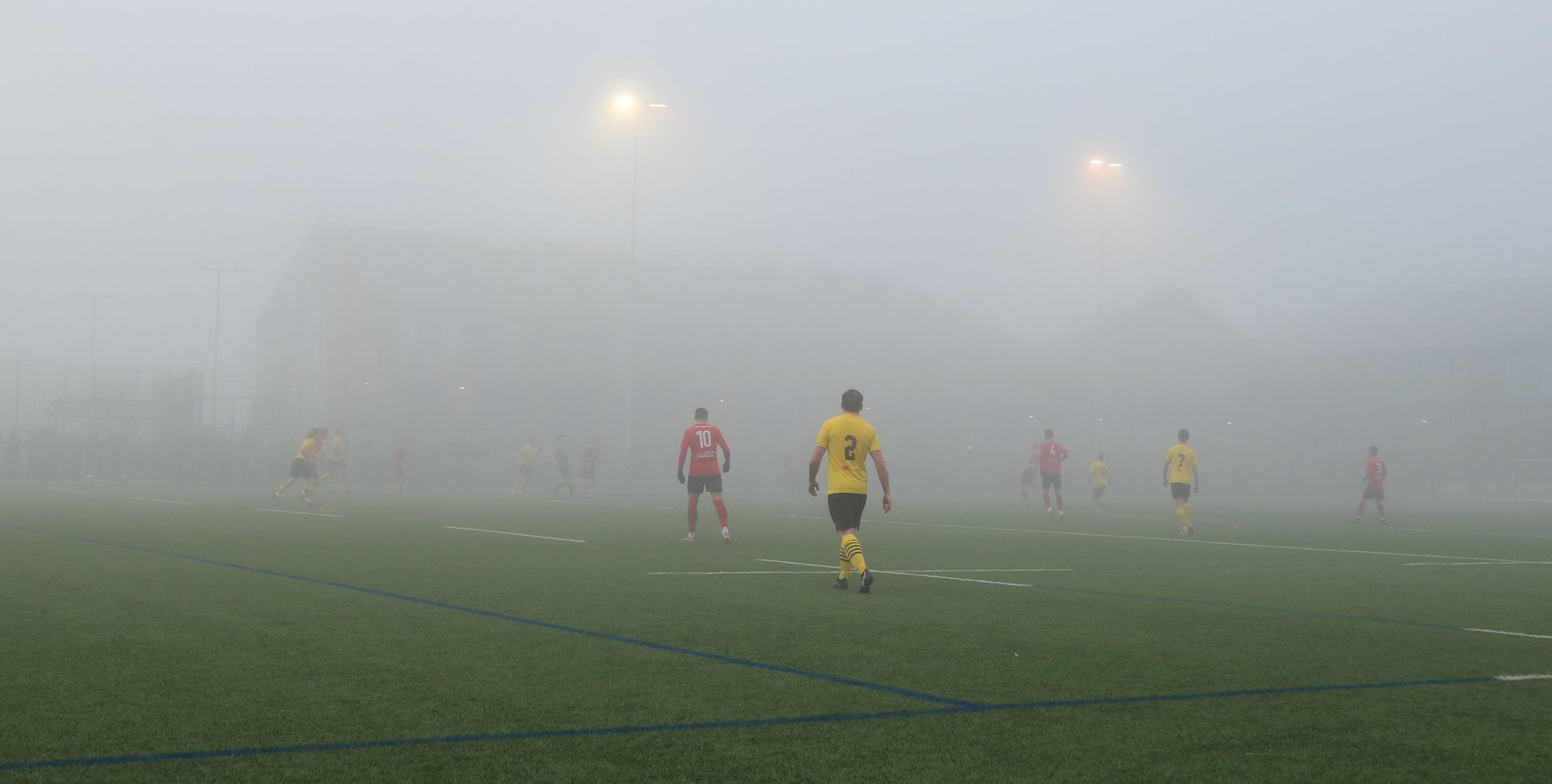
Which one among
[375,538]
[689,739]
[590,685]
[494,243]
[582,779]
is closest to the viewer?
[582,779]

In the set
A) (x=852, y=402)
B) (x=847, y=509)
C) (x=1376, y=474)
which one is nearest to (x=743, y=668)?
(x=847, y=509)

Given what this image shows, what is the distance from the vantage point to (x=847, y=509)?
39.2ft

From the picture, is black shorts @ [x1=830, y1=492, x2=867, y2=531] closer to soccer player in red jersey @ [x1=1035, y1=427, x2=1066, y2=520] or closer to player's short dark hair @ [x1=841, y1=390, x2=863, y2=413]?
player's short dark hair @ [x1=841, y1=390, x2=863, y2=413]

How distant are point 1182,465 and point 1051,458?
6.34m

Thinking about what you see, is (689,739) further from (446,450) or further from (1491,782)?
(446,450)

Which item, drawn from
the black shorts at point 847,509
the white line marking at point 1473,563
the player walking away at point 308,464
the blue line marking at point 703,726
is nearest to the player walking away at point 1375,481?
the white line marking at point 1473,563

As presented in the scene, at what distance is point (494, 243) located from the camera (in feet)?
242

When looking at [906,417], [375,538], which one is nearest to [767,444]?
[906,417]

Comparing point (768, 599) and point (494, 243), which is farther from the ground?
point (494, 243)

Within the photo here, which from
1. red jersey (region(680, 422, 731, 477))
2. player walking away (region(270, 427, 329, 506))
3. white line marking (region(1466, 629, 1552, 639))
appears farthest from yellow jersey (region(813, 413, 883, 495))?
player walking away (region(270, 427, 329, 506))

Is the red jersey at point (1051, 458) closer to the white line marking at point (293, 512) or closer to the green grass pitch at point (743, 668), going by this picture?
the green grass pitch at point (743, 668)

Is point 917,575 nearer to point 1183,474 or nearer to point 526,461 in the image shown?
point 1183,474

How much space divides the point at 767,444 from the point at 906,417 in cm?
833

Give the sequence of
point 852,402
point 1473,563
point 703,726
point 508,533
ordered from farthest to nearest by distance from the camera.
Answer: point 508,533
point 1473,563
point 852,402
point 703,726
